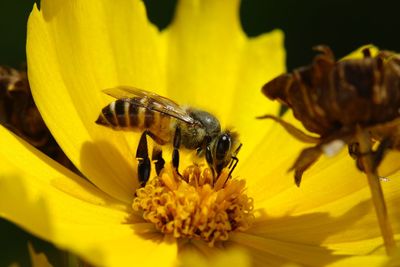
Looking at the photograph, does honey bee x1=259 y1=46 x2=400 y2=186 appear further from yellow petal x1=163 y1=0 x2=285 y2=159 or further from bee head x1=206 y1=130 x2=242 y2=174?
yellow petal x1=163 y1=0 x2=285 y2=159

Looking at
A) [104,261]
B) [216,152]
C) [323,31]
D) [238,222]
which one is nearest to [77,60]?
[216,152]

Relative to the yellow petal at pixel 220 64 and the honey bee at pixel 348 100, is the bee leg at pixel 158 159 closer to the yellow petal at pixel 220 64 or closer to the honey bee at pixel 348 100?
the yellow petal at pixel 220 64

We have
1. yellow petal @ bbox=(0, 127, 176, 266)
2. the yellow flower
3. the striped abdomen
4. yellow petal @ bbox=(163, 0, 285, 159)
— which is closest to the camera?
yellow petal @ bbox=(0, 127, 176, 266)

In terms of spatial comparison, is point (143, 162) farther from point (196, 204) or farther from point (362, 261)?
point (362, 261)

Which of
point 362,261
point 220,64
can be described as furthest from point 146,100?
point 362,261

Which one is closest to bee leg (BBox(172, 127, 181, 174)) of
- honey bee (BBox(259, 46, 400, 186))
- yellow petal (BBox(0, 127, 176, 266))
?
yellow petal (BBox(0, 127, 176, 266))

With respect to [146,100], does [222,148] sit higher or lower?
lower
